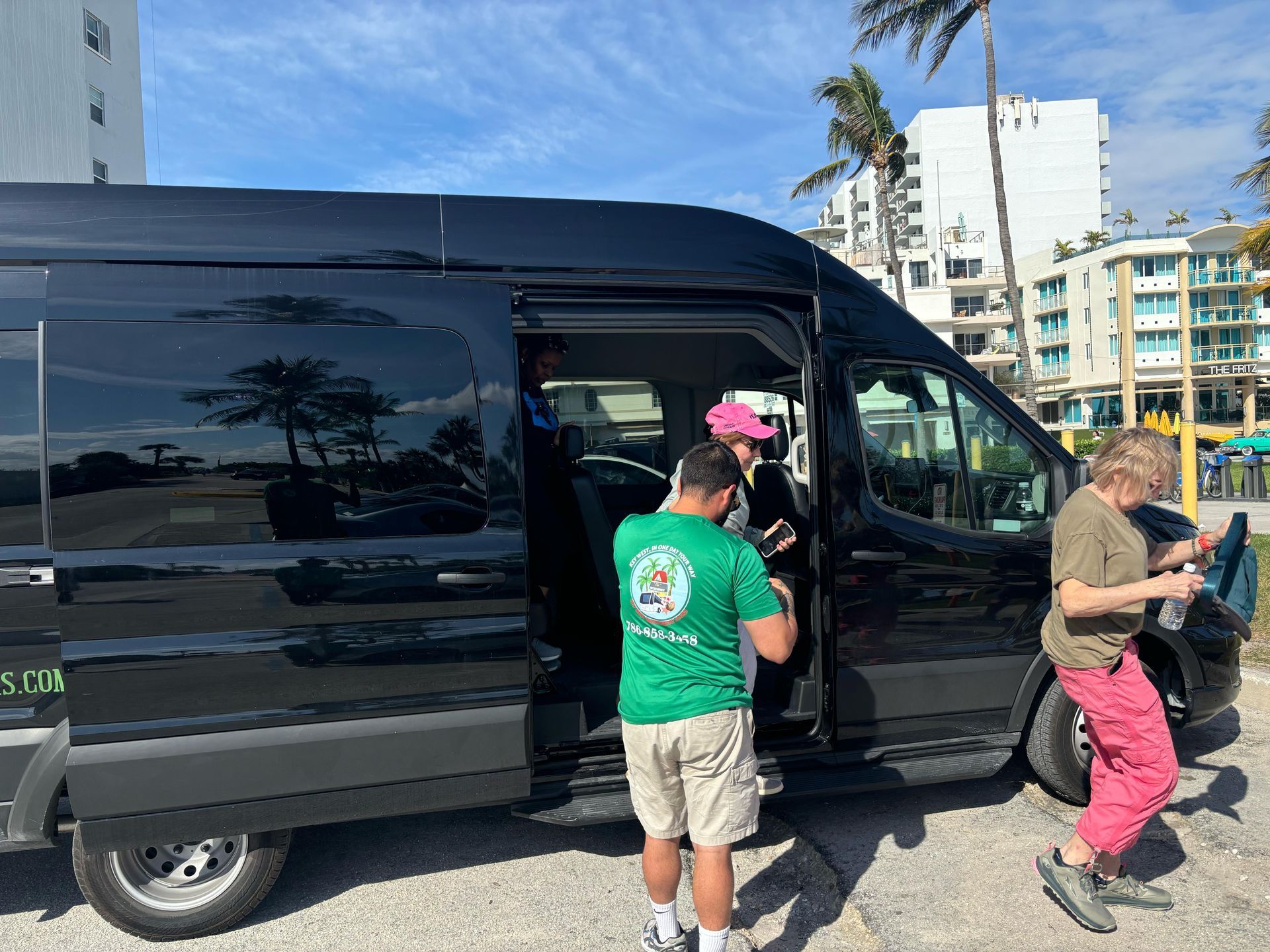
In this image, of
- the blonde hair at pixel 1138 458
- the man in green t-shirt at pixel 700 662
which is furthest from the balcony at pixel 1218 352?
the man in green t-shirt at pixel 700 662

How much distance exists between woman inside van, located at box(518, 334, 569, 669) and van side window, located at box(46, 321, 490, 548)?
1.13m

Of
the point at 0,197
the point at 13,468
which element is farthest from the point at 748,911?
the point at 0,197

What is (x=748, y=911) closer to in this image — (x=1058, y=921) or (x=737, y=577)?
(x=1058, y=921)

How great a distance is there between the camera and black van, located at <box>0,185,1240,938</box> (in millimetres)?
2953

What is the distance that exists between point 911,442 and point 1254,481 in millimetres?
20749

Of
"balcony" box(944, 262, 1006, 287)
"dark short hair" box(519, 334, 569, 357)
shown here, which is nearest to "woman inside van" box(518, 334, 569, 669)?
"dark short hair" box(519, 334, 569, 357)

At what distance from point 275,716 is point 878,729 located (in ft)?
8.06

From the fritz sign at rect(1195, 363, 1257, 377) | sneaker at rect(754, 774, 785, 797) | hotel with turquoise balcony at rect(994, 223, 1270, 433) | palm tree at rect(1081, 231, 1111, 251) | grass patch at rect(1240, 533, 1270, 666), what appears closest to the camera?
sneaker at rect(754, 774, 785, 797)

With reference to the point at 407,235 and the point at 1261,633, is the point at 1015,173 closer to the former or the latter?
the point at 1261,633

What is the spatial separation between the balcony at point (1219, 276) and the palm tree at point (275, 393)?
235ft

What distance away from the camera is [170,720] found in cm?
298

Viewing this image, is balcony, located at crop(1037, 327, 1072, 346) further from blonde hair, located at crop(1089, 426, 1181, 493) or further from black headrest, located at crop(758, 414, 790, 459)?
blonde hair, located at crop(1089, 426, 1181, 493)

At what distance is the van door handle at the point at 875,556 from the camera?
3783mm

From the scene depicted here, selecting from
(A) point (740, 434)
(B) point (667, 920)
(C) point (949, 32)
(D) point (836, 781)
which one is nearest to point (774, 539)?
(A) point (740, 434)
